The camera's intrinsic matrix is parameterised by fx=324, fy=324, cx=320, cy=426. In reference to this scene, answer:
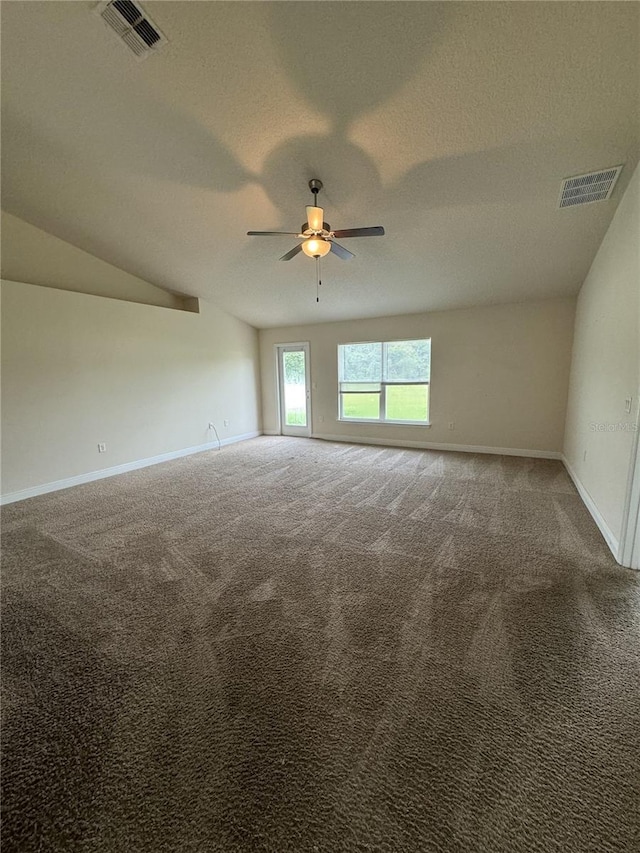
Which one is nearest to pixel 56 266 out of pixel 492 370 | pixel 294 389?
pixel 294 389

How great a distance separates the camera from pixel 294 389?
→ 7.19 metres

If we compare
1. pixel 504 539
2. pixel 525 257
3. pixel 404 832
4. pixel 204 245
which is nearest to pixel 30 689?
pixel 404 832

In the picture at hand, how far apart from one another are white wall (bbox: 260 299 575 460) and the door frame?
74 centimetres

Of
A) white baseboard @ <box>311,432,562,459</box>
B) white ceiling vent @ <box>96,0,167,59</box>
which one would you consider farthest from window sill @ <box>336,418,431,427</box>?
white ceiling vent @ <box>96,0,167,59</box>

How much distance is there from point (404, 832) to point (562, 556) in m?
2.14

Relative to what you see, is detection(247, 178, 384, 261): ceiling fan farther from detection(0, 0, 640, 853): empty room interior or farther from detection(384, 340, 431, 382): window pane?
detection(384, 340, 431, 382): window pane

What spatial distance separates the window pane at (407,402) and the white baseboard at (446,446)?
1.49 ft

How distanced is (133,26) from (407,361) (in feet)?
16.5

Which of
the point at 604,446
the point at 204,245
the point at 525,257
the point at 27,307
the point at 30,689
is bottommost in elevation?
the point at 30,689

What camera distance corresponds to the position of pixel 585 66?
1.83m

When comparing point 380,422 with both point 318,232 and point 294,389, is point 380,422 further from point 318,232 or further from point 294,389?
point 318,232

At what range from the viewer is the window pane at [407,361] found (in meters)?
5.84

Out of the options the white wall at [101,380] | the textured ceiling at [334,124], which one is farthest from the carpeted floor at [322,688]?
the textured ceiling at [334,124]

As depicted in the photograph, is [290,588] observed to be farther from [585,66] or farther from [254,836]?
[585,66]
